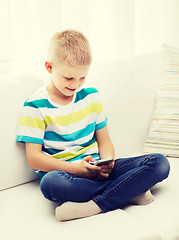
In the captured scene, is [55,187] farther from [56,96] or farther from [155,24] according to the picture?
[155,24]

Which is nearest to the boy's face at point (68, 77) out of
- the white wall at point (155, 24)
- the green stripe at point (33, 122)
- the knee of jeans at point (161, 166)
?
the green stripe at point (33, 122)

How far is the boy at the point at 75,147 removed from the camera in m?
1.10

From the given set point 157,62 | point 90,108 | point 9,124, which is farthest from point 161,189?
point 157,62

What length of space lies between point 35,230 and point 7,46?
1028 mm

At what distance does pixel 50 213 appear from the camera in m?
1.09

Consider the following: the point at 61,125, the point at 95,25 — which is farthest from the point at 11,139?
the point at 95,25

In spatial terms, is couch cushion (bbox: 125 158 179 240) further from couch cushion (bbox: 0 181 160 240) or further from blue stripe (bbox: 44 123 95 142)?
blue stripe (bbox: 44 123 95 142)

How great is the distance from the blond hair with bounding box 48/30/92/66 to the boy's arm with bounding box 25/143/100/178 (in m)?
0.32

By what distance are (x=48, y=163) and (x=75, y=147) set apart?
131mm

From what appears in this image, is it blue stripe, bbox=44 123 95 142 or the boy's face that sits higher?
the boy's face

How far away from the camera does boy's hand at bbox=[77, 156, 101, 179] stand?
1.19 m

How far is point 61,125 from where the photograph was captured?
1.31 m

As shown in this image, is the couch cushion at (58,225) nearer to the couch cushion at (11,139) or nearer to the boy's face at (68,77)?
the couch cushion at (11,139)

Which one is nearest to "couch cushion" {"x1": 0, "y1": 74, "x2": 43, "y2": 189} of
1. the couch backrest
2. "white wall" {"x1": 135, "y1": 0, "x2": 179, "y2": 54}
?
the couch backrest
